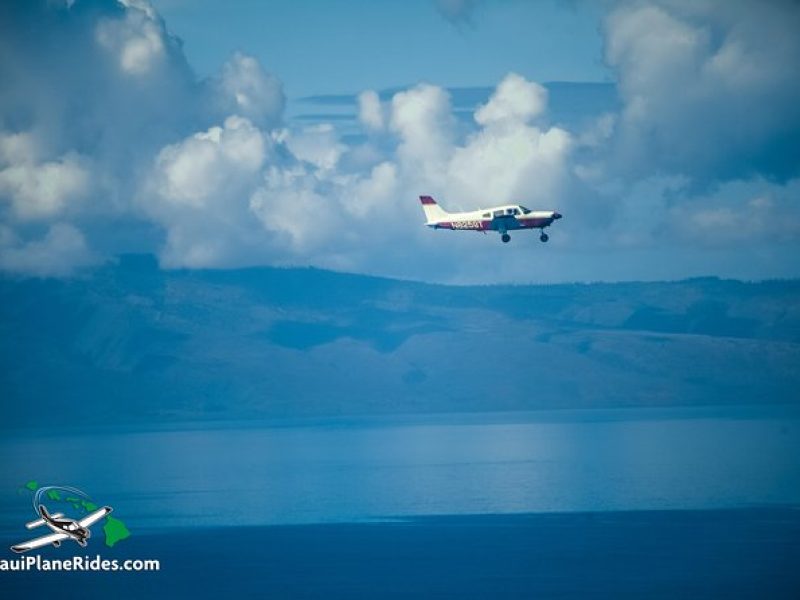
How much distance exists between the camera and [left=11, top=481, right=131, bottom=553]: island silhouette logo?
104 m

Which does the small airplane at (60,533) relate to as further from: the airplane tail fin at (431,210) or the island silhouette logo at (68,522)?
the airplane tail fin at (431,210)

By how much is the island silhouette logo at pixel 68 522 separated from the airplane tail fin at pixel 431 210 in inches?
1632

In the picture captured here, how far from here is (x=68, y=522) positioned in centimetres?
11425

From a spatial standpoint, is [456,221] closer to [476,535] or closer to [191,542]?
[476,535]

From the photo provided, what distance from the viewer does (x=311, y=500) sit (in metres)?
171

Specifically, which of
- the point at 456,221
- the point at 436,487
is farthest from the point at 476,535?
the point at 436,487

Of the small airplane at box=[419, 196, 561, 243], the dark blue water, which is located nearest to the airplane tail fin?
the small airplane at box=[419, 196, 561, 243]

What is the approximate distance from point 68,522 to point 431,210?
47.8 m

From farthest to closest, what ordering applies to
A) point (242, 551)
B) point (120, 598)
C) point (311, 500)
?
point (311, 500)
point (242, 551)
point (120, 598)

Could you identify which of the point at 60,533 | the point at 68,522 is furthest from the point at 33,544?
the point at 68,522

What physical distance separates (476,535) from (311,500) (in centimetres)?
4857

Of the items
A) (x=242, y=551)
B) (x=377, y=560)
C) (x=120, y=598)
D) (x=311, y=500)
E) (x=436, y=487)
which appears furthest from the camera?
(x=436, y=487)

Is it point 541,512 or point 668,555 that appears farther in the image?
point 541,512

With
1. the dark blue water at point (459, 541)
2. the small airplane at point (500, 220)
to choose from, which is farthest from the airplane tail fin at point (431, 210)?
the dark blue water at point (459, 541)
